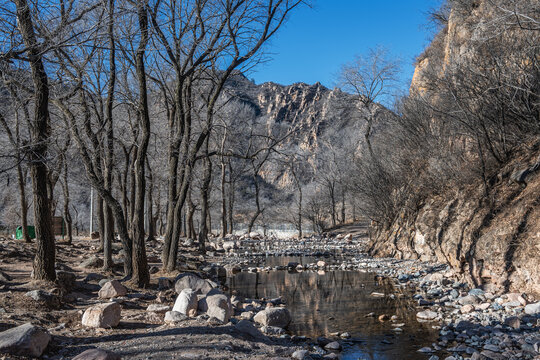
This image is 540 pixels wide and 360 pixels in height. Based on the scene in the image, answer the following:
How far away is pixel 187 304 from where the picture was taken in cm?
733

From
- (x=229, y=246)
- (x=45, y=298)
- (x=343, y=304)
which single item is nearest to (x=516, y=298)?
(x=343, y=304)

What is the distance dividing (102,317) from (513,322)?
6507mm

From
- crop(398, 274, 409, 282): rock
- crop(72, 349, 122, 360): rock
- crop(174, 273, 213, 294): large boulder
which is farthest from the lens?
crop(398, 274, 409, 282): rock

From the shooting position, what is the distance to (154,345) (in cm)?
535

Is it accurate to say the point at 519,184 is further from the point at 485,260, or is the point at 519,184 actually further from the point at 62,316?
the point at 62,316

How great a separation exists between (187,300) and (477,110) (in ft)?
30.7

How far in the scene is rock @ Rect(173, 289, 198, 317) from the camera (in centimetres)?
727

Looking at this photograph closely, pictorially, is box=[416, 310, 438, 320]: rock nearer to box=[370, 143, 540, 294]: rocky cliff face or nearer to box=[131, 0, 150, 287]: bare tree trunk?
box=[370, 143, 540, 294]: rocky cliff face

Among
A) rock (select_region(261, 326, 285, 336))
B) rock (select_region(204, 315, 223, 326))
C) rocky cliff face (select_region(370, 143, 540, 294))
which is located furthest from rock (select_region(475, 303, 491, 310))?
rock (select_region(204, 315, 223, 326))

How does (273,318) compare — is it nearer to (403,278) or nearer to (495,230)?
(495,230)

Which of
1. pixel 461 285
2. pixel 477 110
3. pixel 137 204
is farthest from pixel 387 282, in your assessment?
pixel 137 204

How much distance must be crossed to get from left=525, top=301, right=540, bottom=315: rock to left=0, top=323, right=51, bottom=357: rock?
7.59 metres

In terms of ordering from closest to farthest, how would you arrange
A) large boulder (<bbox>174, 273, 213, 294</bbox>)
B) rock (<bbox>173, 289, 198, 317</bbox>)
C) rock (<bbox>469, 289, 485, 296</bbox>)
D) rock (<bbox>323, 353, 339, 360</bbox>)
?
rock (<bbox>323, 353, 339, 360</bbox>) < rock (<bbox>173, 289, 198, 317</bbox>) < rock (<bbox>469, 289, 485, 296</bbox>) < large boulder (<bbox>174, 273, 213, 294</bbox>)

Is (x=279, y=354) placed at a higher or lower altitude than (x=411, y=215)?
lower
